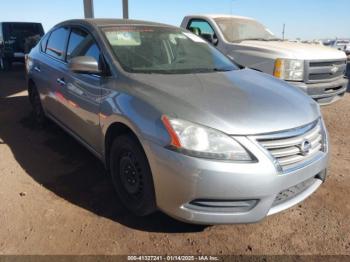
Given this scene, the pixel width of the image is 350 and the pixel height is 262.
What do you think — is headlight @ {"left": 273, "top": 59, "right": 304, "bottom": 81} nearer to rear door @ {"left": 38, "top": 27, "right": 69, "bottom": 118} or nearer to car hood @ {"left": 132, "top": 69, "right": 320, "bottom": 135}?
car hood @ {"left": 132, "top": 69, "right": 320, "bottom": 135}

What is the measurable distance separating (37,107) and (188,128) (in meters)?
3.73

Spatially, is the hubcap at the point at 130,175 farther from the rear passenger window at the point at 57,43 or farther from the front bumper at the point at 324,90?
the front bumper at the point at 324,90

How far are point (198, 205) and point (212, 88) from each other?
1013mm

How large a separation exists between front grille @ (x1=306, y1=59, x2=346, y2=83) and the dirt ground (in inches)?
67.9

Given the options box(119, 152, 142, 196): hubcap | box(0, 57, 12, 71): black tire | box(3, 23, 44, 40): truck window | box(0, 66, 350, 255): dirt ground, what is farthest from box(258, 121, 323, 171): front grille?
box(3, 23, 44, 40): truck window

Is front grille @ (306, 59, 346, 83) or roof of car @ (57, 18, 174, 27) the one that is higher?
roof of car @ (57, 18, 174, 27)

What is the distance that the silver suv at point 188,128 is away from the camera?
2.31 metres

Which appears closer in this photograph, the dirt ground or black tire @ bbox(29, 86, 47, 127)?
the dirt ground

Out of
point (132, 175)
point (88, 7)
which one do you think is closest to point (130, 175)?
point (132, 175)

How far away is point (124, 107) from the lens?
9.04 feet

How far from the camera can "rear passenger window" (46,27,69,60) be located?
420cm

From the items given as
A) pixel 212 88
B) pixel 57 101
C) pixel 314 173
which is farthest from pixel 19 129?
pixel 314 173

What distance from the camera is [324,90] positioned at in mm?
5355

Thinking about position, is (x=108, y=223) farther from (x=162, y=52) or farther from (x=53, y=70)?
(x=53, y=70)
